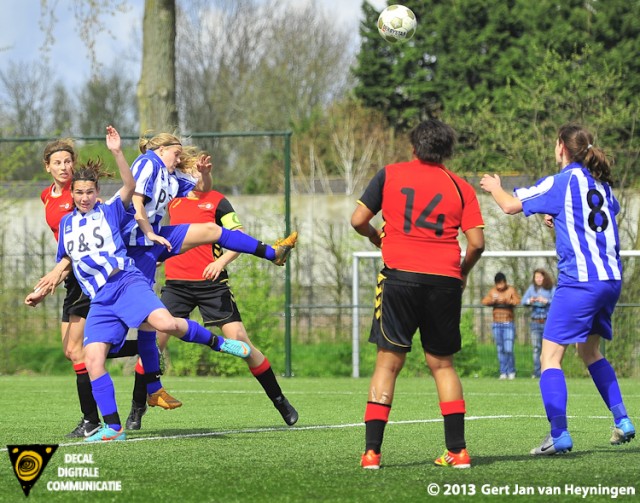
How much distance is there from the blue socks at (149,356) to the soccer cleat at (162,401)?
37 mm

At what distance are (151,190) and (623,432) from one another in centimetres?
346

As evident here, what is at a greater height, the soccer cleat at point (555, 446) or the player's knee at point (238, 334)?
the player's knee at point (238, 334)

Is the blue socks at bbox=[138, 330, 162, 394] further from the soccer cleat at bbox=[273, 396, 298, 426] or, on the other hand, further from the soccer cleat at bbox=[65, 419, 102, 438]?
the soccer cleat at bbox=[273, 396, 298, 426]

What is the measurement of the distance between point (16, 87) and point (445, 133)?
38939mm

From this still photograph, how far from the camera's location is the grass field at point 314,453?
16.3 feet

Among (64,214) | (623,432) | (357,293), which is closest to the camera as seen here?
(623,432)

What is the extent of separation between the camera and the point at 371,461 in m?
5.66

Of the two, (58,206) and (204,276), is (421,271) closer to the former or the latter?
(58,206)

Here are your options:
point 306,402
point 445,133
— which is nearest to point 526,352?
point 306,402

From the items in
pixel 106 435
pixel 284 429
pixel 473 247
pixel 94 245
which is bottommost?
pixel 284 429

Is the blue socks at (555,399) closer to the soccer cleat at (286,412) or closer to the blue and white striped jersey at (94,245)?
the soccer cleat at (286,412)

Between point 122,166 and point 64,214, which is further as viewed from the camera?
point 64,214

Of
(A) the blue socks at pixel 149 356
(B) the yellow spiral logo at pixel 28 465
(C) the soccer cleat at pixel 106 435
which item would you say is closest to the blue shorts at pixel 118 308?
(C) the soccer cleat at pixel 106 435

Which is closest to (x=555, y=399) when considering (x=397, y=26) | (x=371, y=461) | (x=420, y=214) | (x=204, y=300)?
(x=371, y=461)
